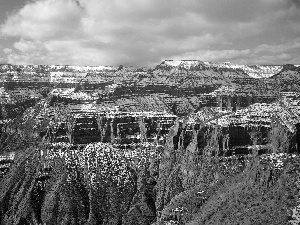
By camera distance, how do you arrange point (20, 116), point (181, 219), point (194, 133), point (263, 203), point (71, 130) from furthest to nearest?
1. point (20, 116)
2. point (71, 130)
3. point (194, 133)
4. point (181, 219)
5. point (263, 203)

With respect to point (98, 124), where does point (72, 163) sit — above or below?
below

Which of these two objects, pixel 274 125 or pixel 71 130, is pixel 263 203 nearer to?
pixel 274 125

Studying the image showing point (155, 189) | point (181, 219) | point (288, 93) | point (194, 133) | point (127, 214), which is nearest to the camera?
point (181, 219)

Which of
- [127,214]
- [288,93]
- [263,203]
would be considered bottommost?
[127,214]

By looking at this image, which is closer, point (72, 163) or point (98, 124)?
point (72, 163)

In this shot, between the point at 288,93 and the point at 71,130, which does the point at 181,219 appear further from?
the point at 288,93

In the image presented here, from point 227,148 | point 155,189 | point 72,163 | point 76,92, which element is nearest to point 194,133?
point 227,148

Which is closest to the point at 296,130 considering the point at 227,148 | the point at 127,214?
the point at 227,148

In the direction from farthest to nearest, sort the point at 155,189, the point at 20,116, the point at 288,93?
1. the point at 20,116
2. the point at 288,93
3. the point at 155,189

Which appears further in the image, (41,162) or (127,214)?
(41,162)
